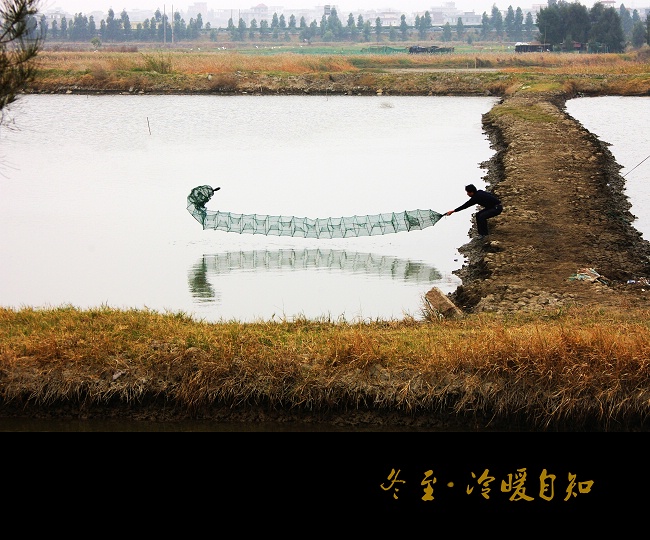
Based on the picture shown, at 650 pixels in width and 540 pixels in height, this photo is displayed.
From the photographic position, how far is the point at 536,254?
11734mm

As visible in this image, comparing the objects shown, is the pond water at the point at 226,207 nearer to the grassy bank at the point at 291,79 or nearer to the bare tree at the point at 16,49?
the bare tree at the point at 16,49

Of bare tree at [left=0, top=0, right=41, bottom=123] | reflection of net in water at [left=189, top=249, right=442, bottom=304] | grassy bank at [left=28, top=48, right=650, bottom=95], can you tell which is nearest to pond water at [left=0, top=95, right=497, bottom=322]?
reflection of net in water at [left=189, top=249, right=442, bottom=304]

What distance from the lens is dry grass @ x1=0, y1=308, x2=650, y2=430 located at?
6676 mm

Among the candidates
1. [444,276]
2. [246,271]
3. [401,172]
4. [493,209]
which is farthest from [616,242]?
[401,172]

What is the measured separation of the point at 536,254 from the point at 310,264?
2.93 metres

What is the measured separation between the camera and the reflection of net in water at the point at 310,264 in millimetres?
12070

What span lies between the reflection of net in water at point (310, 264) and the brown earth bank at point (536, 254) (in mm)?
738

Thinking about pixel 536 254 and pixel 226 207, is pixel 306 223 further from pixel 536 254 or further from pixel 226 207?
pixel 536 254

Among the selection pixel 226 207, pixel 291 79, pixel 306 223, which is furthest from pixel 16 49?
pixel 291 79

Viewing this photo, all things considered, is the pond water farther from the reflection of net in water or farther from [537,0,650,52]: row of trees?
[537,0,650,52]: row of trees

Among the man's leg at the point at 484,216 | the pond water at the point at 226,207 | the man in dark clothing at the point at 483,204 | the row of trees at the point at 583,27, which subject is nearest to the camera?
the pond water at the point at 226,207

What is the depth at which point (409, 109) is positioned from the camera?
35.1 meters

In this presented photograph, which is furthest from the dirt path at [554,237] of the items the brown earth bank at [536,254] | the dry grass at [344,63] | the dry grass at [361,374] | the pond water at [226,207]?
the dry grass at [344,63]

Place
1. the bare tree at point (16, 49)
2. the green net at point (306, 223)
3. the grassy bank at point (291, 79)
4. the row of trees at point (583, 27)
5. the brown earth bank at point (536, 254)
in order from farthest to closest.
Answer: the row of trees at point (583, 27) → the grassy bank at point (291, 79) → the green net at point (306, 223) → the bare tree at point (16, 49) → the brown earth bank at point (536, 254)
